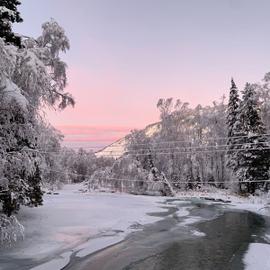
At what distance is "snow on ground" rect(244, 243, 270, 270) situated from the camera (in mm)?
10180

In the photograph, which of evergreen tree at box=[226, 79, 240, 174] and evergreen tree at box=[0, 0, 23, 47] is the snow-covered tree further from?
evergreen tree at box=[226, 79, 240, 174]

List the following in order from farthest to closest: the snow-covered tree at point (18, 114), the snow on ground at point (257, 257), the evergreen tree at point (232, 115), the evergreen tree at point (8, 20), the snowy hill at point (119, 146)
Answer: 1. the snowy hill at point (119, 146)
2. the evergreen tree at point (232, 115)
3. the evergreen tree at point (8, 20)
4. the snow on ground at point (257, 257)
5. the snow-covered tree at point (18, 114)

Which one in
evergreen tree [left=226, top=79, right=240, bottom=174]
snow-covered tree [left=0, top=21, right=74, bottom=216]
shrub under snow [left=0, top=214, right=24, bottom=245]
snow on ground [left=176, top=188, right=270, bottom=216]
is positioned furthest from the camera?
evergreen tree [left=226, top=79, right=240, bottom=174]

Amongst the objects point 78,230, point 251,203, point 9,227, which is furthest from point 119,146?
point 9,227

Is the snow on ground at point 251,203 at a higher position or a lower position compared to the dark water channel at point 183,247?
higher

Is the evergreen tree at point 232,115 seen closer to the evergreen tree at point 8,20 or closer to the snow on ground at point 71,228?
the snow on ground at point 71,228

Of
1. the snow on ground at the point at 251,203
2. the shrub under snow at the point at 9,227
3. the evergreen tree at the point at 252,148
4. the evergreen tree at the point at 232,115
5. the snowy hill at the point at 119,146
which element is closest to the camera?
the shrub under snow at the point at 9,227

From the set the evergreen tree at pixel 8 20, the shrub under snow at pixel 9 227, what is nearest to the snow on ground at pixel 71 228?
the shrub under snow at pixel 9 227

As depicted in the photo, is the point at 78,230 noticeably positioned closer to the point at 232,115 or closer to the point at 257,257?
the point at 257,257

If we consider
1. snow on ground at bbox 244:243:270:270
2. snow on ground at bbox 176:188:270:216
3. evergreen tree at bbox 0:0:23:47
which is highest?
evergreen tree at bbox 0:0:23:47

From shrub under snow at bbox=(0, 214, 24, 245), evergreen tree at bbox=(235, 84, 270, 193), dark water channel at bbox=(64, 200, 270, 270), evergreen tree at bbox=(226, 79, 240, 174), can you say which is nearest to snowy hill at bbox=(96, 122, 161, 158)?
evergreen tree at bbox=(226, 79, 240, 174)

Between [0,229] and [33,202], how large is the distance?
4.45m

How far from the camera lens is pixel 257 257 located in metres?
11.1

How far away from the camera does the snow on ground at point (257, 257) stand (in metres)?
10.2
